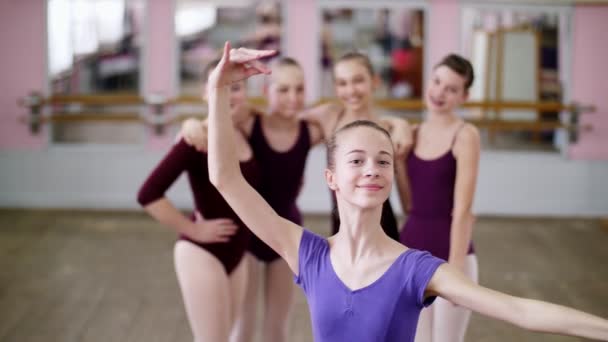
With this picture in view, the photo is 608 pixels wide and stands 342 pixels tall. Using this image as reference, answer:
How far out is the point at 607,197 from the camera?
8.38 meters

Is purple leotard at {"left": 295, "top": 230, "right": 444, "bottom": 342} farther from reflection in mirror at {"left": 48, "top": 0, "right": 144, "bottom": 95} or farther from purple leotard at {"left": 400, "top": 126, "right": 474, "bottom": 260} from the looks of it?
reflection in mirror at {"left": 48, "top": 0, "right": 144, "bottom": 95}

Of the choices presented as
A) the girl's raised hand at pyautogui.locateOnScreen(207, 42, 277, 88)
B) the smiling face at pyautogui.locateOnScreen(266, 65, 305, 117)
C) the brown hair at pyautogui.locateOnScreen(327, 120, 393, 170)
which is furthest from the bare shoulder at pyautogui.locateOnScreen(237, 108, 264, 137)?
the girl's raised hand at pyautogui.locateOnScreen(207, 42, 277, 88)

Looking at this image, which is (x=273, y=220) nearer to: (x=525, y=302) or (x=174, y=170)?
(x=525, y=302)

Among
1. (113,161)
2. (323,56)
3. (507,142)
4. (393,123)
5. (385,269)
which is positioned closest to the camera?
(385,269)

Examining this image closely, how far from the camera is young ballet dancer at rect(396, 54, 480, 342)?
3.04 m

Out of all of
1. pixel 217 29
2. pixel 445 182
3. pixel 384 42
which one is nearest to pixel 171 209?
pixel 445 182

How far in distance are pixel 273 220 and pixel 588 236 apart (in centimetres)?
586

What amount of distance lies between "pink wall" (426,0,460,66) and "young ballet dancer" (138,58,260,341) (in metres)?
5.44

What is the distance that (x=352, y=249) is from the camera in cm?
214

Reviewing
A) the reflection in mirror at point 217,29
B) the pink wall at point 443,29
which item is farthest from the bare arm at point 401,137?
the reflection in mirror at point 217,29

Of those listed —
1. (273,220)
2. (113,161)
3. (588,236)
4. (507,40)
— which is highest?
(507,40)

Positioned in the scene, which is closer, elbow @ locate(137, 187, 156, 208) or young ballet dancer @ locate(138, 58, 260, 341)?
young ballet dancer @ locate(138, 58, 260, 341)

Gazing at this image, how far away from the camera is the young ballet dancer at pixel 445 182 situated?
3.04m

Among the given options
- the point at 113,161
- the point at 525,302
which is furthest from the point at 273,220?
the point at 113,161
